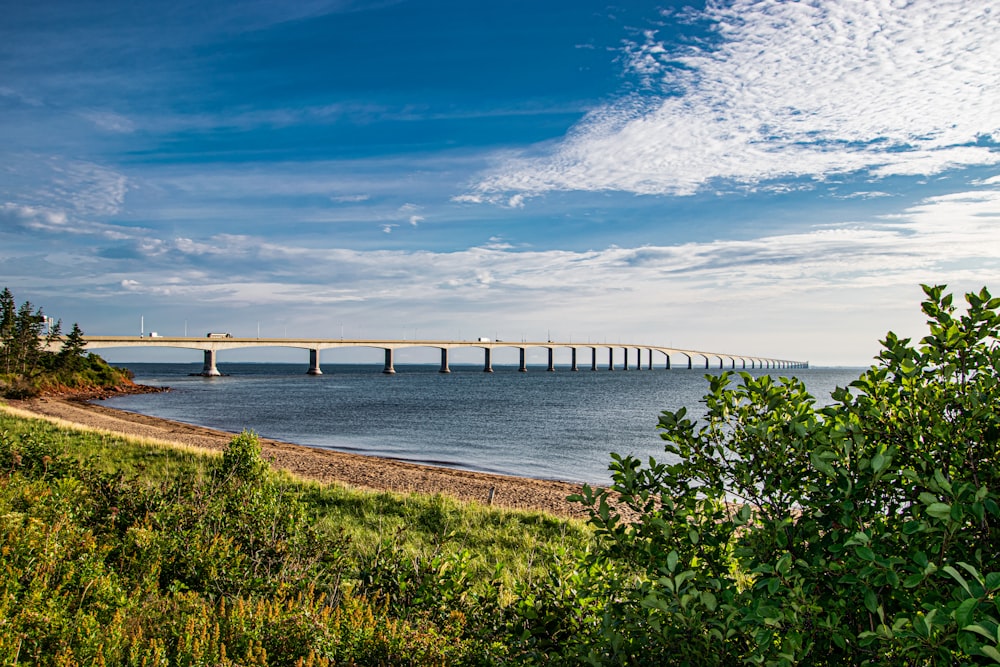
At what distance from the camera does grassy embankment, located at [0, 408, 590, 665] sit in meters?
4.84

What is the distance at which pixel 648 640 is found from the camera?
3.58 m

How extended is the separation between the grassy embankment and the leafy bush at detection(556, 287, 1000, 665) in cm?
160

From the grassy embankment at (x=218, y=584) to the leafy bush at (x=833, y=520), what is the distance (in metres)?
1.60

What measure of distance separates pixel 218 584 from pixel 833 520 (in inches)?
236

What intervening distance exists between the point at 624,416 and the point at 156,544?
53165mm

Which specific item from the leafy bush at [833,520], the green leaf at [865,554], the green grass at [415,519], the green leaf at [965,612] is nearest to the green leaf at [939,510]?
the leafy bush at [833,520]

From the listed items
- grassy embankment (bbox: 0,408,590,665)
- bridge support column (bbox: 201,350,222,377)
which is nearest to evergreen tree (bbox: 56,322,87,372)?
bridge support column (bbox: 201,350,222,377)

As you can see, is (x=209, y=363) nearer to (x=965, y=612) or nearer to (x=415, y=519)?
(x=415, y=519)

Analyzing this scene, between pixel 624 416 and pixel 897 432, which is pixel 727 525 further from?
pixel 624 416

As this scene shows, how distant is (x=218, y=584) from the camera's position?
21.8ft

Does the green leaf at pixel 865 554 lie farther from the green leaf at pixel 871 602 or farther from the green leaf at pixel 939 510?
the green leaf at pixel 939 510

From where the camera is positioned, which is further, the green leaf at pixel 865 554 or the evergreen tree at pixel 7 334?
the evergreen tree at pixel 7 334

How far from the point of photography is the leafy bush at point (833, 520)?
269cm

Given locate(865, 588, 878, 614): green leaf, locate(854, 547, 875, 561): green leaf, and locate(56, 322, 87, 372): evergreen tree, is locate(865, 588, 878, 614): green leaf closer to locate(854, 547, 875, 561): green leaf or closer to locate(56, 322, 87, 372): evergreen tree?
locate(854, 547, 875, 561): green leaf
